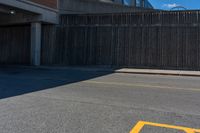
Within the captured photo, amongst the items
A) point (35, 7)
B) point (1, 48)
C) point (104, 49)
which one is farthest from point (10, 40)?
point (104, 49)

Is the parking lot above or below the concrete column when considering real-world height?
below

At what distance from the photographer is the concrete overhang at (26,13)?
15330mm

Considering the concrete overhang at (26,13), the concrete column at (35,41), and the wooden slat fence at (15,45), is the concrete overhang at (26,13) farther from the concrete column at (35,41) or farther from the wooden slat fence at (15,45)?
the wooden slat fence at (15,45)

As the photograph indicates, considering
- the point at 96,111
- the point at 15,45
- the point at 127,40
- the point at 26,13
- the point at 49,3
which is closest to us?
the point at 96,111

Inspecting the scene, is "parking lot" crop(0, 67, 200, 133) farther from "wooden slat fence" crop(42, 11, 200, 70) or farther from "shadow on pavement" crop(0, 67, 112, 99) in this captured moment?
"wooden slat fence" crop(42, 11, 200, 70)

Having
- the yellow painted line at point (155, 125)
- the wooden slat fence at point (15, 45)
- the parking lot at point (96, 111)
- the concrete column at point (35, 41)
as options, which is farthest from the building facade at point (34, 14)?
the yellow painted line at point (155, 125)

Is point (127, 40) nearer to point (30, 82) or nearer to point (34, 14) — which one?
point (34, 14)

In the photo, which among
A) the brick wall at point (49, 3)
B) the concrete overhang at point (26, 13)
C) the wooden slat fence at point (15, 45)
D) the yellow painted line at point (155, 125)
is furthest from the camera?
the wooden slat fence at point (15, 45)

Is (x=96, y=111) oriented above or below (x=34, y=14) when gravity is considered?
below

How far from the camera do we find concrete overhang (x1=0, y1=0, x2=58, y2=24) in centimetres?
1533

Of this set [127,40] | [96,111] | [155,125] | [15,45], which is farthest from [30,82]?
[15,45]

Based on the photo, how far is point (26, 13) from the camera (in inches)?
680

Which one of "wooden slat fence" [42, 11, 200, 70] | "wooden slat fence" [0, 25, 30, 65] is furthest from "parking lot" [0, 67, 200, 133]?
"wooden slat fence" [0, 25, 30, 65]

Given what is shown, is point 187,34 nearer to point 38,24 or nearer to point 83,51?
point 83,51
